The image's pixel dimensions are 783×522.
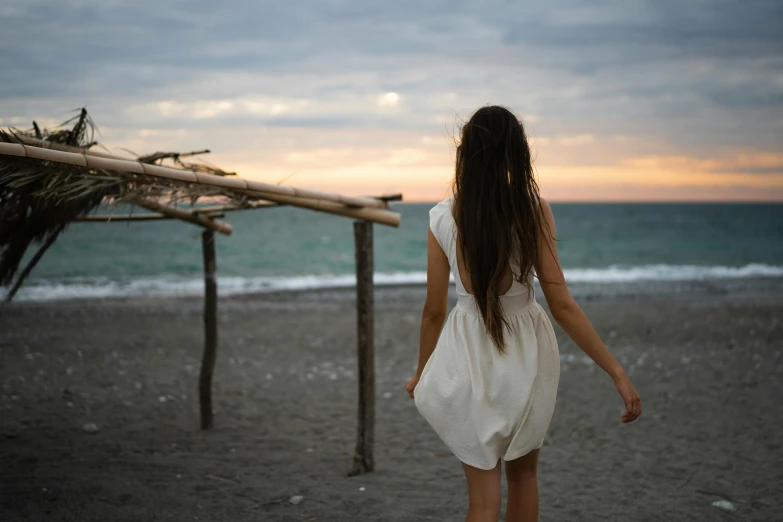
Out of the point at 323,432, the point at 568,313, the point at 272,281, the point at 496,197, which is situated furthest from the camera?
the point at 272,281

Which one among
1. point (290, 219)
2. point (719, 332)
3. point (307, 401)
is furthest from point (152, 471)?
point (290, 219)

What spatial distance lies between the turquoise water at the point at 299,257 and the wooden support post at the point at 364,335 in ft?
31.3

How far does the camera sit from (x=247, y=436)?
19.3ft

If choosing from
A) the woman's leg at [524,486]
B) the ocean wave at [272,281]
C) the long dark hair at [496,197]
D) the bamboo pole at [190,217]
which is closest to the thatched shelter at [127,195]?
the bamboo pole at [190,217]

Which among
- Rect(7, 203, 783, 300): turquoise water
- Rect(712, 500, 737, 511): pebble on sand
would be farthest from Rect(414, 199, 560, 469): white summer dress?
Rect(7, 203, 783, 300): turquoise water

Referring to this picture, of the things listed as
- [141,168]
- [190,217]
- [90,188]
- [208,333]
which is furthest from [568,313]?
[190,217]

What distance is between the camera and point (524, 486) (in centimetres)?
270

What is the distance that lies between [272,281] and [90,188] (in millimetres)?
19801

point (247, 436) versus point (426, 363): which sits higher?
point (426, 363)

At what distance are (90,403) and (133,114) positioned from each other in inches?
204

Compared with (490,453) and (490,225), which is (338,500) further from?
(490,225)

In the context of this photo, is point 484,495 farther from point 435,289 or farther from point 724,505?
point 724,505

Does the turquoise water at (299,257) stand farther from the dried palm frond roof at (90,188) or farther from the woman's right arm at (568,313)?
the woman's right arm at (568,313)

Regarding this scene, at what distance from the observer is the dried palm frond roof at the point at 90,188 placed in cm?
389
